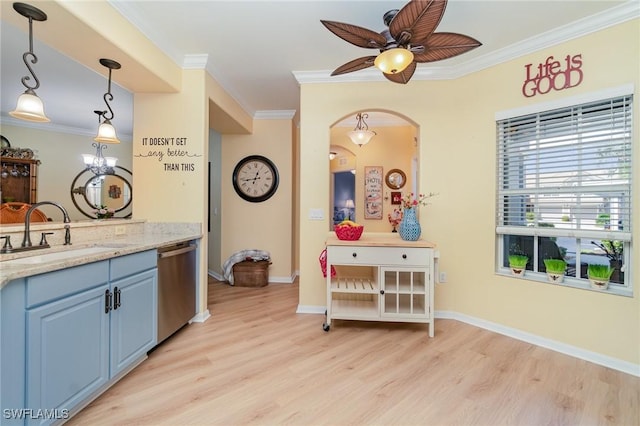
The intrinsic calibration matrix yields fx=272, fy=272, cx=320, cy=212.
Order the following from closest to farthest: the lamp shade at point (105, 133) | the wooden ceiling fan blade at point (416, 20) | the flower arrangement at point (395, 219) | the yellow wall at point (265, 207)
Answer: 1. the wooden ceiling fan blade at point (416, 20)
2. the lamp shade at point (105, 133)
3. the flower arrangement at point (395, 219)
4. the yellow wall at point (265, 207)

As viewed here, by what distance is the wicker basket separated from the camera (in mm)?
4098

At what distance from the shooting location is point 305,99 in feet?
10.3

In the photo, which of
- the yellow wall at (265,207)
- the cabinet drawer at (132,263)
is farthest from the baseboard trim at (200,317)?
the yellow wall at (265,207)

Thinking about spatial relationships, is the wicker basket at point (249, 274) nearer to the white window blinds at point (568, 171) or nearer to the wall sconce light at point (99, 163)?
the wall sconce light at point (99, 163)

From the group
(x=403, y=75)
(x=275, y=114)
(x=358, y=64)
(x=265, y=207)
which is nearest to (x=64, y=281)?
(x=358, y=64)

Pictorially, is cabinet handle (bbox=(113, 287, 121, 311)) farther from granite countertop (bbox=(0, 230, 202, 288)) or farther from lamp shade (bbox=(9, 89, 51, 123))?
lamp shade (bbox=(9, 89, 51, 123))

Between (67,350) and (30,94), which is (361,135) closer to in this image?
(30,94)

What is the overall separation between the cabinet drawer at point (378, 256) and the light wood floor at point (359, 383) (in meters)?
0.69

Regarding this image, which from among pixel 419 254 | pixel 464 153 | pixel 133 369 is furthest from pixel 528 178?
pixel 133 369

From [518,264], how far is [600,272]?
0.55 metres

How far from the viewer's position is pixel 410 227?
2.75 m

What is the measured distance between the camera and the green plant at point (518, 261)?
8.42 feet

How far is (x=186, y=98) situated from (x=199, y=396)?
2675mm

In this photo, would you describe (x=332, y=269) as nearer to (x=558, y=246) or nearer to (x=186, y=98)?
(x=558, y=246)
